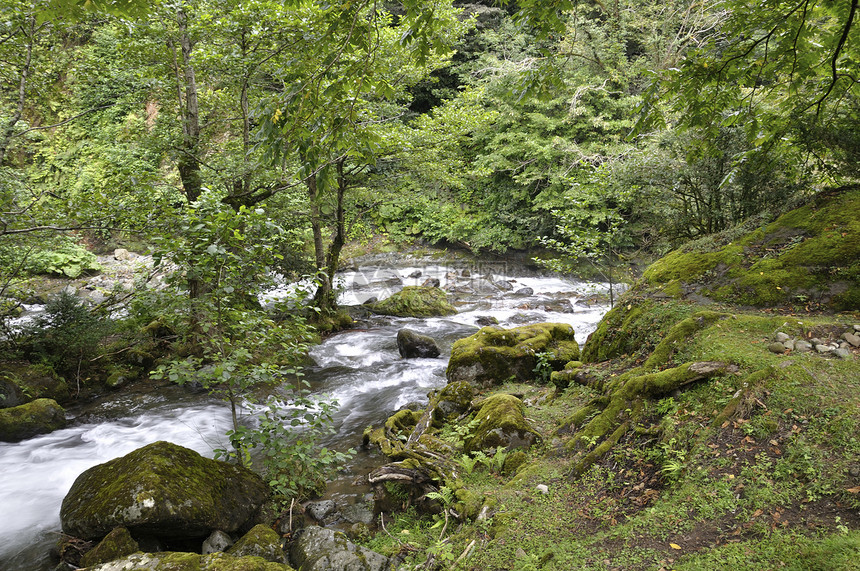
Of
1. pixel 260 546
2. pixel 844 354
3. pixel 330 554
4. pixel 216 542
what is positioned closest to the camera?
pixel 844 354

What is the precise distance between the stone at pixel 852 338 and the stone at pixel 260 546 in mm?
5326

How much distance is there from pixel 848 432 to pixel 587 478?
5.78 ft

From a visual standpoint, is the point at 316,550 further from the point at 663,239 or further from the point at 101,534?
the point at 663,239

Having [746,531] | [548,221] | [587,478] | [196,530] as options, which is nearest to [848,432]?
[746,531]

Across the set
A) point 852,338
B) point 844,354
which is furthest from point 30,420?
point 852,338

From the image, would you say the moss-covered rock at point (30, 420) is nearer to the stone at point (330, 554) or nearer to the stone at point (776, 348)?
the stone at point (330, 554)

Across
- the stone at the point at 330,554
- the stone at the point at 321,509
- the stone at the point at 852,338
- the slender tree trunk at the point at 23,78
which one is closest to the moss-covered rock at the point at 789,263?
the stone at the point at 852,338

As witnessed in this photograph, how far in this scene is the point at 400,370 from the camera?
1001 cm

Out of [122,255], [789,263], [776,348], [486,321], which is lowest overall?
[486,321]

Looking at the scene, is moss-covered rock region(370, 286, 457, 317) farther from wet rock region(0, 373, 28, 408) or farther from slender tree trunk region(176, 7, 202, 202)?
wet rock region(0, 373, 28, 408)

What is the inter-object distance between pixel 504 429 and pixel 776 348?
2.66 metres

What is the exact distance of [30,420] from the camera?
6.84 m

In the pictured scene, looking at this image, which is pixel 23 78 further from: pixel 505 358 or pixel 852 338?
pixel 852 338

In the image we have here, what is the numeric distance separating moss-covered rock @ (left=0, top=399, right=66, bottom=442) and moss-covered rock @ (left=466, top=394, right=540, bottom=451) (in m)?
6.91
